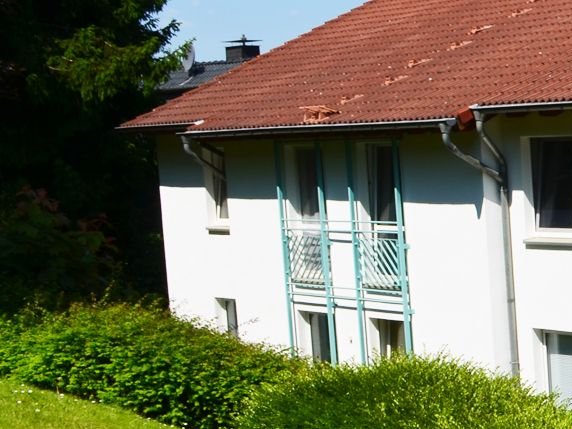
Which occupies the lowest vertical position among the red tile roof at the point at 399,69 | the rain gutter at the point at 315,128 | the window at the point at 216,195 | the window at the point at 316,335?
the window at the point at 316,335

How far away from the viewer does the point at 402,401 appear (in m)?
9.76

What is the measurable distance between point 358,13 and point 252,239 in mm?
5343

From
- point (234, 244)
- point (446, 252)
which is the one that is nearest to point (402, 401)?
point (446, 252)

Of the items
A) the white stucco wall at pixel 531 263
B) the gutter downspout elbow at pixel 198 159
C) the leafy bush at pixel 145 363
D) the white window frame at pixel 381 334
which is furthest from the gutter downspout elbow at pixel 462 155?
the gutter downspout elbow at pixel 198 159

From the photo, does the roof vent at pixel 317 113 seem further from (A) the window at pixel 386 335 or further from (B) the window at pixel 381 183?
(A) the window at pixel 386 335

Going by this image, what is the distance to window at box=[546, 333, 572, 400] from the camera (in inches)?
566

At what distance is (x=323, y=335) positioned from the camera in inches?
736

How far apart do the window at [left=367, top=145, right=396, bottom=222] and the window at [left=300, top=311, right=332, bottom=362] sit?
2314 mm

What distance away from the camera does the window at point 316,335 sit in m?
18.6

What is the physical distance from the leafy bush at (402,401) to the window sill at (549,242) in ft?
11.4

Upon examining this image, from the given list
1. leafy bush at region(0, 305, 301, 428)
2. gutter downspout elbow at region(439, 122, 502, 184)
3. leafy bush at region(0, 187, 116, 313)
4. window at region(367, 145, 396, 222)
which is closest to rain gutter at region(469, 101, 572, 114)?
gutter downspout elbow at region(439, 122, 502, 184)

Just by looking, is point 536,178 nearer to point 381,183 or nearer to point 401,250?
point 401,250

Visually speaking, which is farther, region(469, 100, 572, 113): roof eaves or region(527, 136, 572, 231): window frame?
region(527, 136, 572, 231): window frame

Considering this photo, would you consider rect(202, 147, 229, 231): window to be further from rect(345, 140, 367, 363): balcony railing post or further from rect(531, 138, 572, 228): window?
rect(531, 138, 572, 228): window
